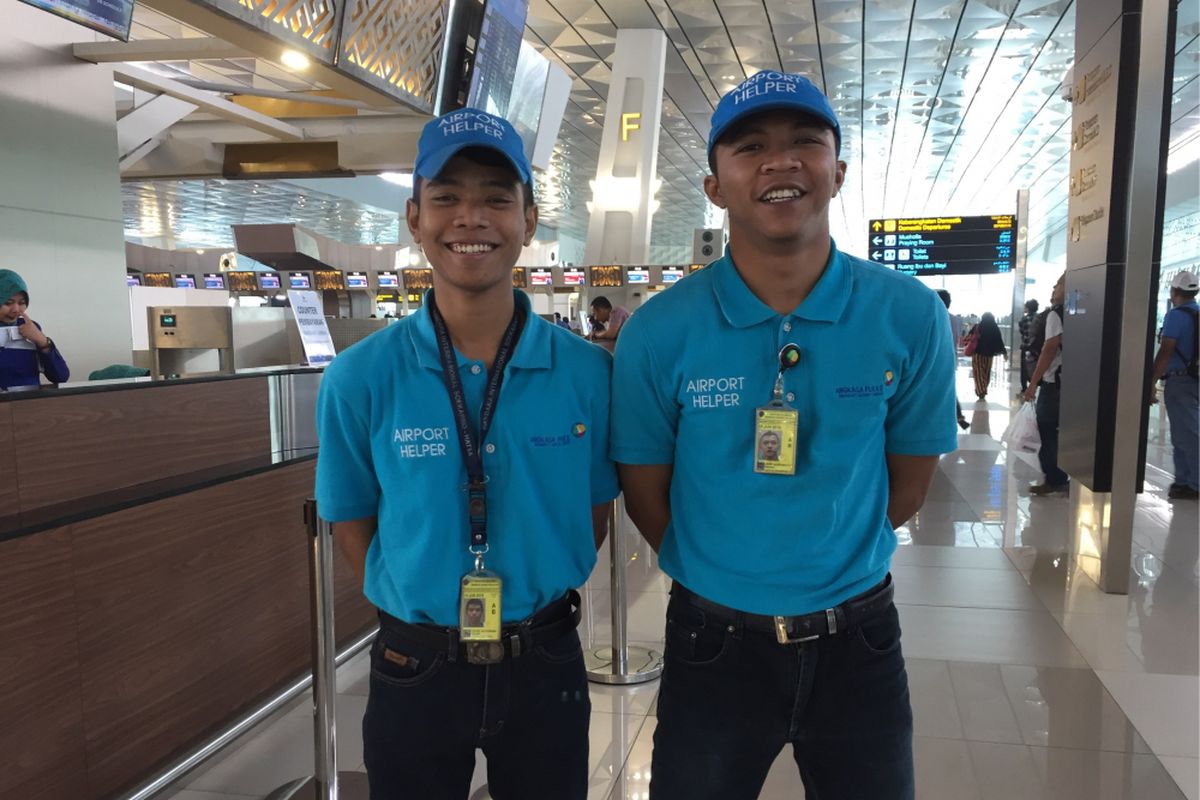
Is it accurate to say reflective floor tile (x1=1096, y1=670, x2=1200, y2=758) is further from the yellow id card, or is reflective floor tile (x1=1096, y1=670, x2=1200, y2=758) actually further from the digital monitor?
the digital monitor

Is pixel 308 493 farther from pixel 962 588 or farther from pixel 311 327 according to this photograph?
pixel 962 588

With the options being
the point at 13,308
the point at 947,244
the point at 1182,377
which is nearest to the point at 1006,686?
the point at 1182,377

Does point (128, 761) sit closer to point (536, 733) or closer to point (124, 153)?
point (536, 733)

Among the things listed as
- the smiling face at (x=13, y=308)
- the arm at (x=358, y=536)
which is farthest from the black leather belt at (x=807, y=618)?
the smiling face at (x=13, y=308)

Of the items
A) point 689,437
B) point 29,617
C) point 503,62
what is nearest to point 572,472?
point 689,437

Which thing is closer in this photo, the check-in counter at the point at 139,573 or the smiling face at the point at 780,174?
the smiling face at the point at 780,174

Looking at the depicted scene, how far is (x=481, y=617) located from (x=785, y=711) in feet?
1.80

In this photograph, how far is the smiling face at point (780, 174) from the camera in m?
1.36

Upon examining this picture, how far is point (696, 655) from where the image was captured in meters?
1.47

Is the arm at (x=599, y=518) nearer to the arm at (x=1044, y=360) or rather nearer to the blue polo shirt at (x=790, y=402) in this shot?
the blue polo shirt at (x=790, y=402)

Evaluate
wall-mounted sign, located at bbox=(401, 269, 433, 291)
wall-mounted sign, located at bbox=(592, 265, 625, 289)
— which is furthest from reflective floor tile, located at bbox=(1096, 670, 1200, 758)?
wall-mounted sign, located at bbox=(401, 269, 433, 291)

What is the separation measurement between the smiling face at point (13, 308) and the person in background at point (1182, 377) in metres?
7.70

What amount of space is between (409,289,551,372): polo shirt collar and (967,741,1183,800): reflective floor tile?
2163mm

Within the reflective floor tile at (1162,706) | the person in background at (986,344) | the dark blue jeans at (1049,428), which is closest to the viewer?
the reflective floor tile at (1162,706)
